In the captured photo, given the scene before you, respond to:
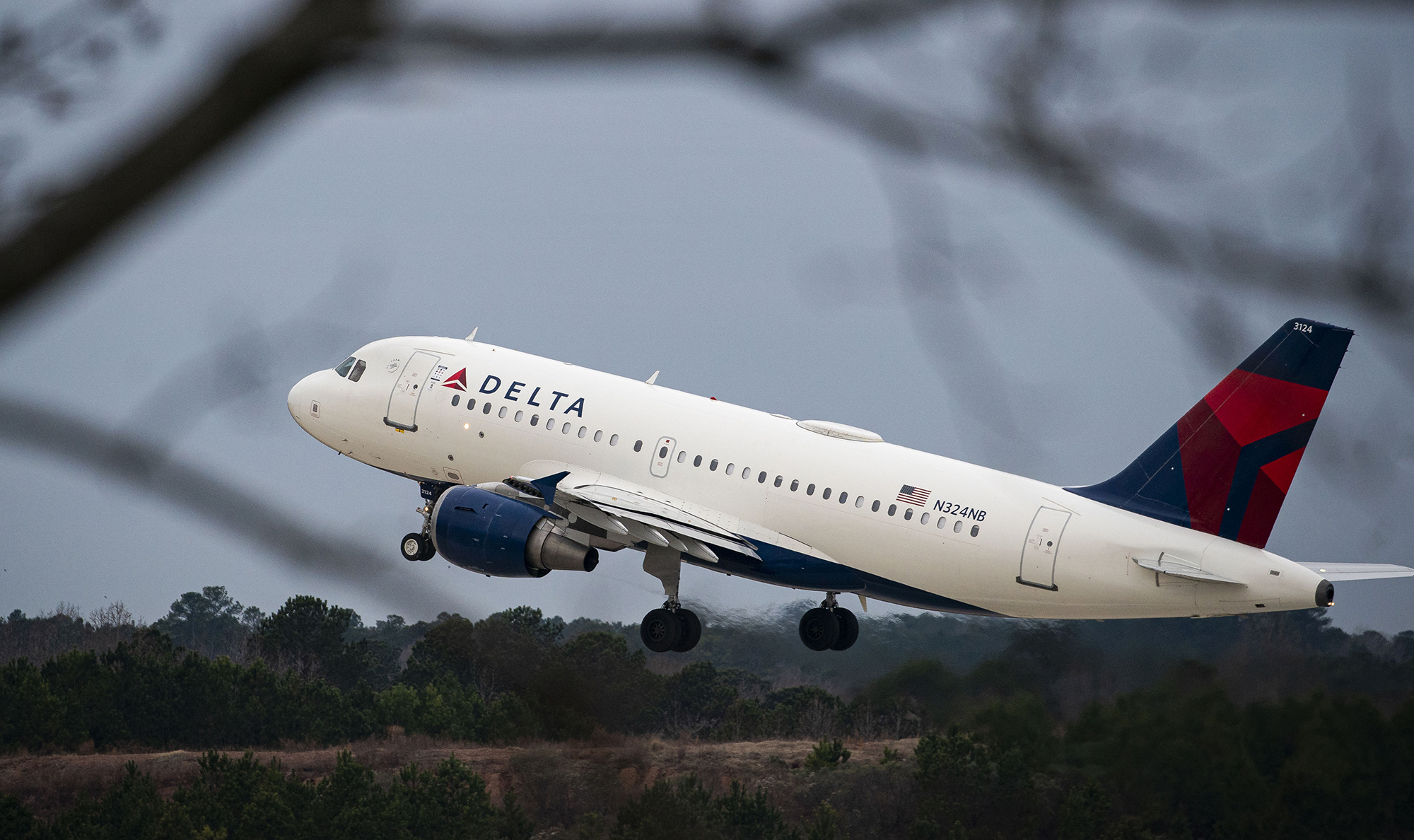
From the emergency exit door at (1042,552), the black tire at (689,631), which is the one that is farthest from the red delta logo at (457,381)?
the emergency exit door at (1042,552)

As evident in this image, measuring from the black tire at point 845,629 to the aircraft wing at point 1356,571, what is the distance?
30.5 ft

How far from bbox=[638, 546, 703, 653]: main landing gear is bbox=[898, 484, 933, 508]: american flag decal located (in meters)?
5.25

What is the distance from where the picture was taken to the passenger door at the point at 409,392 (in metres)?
33.5

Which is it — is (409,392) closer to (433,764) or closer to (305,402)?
(305,402)

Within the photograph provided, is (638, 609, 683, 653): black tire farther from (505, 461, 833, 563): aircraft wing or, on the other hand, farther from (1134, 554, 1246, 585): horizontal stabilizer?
(1134, 554, 1246, 585): horizontal stabilizer

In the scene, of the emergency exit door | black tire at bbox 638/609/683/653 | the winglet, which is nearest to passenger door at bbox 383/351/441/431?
the winglet

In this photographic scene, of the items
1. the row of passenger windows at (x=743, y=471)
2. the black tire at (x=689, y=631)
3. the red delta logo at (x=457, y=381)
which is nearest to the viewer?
the row of passenger windows at (x=743, y=471)

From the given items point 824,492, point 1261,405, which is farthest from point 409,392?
point 1261,405

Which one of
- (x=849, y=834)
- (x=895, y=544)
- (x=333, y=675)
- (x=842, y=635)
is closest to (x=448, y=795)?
(x=333, y=675)

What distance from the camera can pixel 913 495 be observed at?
1131 inches

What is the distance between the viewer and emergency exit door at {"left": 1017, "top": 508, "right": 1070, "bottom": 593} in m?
27.4

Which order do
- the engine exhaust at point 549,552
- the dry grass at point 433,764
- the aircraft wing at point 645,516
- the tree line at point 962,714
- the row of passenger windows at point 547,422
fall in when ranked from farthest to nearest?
1. the dry grass at point 433,764
2. the row of passenger windows at point 547,422
3. the engine exhaust at point 549,552
4. the aircraft wing at point 645,516
5. the tree line at point 962,714

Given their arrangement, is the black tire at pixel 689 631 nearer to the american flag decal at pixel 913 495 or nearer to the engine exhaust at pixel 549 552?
the engine exhaust at pixel 549 552

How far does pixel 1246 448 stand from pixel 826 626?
961 cm
